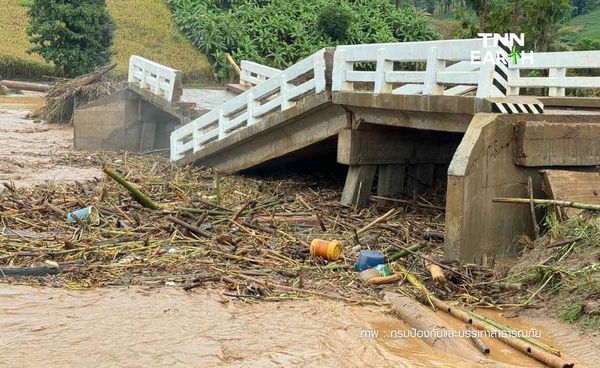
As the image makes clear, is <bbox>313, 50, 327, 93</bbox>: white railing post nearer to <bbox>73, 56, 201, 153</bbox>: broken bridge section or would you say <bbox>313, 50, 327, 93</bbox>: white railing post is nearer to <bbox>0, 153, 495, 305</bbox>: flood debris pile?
<bbox>0, 153, 495, 305</bbox>: flood debris pile

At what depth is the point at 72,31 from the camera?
105 feet

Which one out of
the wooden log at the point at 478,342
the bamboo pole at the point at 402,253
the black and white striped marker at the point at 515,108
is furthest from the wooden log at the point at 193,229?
the wooden log at the point at 478,342

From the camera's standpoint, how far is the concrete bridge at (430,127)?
1021cm

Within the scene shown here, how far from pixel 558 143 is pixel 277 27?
109ft

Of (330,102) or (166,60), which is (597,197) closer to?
(330,102)

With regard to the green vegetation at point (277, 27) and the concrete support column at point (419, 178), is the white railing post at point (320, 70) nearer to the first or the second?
the concrete support column at point (419, 178)

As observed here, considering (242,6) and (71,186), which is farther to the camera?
(242,6)

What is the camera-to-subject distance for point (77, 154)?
20719 millimetres

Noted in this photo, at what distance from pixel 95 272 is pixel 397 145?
6.67 m

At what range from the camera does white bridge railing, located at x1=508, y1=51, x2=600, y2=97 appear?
44.7 feet

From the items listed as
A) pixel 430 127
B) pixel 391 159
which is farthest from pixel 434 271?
pixel 391 159

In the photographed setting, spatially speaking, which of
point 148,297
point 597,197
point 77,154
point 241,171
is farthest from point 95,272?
point 77,154

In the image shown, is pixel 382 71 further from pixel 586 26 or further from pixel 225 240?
pixel 586 26

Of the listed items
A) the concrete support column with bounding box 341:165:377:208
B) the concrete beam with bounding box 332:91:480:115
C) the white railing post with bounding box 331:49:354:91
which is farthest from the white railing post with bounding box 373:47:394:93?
the concrete support column with bounding box 341:165:377:208
